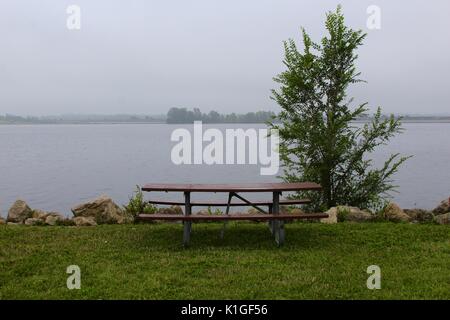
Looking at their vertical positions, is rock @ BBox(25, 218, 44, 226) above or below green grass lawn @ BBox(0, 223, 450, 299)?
below

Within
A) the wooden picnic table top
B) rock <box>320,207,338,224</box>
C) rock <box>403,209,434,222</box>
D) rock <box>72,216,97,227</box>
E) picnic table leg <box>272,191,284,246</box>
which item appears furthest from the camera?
rock <box>403,209,434,222</box>

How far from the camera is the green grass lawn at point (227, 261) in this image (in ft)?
19.8

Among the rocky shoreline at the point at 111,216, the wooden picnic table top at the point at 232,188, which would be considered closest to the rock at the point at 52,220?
the rocky shoreline at the point at 111,216

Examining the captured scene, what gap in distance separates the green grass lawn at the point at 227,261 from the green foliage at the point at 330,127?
2.72 metres

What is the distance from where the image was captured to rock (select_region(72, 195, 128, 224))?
10.8 m

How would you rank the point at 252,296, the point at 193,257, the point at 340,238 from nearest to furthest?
1. the point at 252,296
2. the point at 193,257
3. the point at 340,238

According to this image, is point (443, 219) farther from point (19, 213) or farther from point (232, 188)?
point (19, 213)

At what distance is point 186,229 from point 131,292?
2.36 metres

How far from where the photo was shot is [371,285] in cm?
621

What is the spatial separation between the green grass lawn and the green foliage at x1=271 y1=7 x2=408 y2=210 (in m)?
2.72

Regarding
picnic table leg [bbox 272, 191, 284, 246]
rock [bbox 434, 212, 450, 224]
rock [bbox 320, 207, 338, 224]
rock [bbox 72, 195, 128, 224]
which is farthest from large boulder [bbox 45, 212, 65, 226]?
rock [bbox 434, 212, 450, 224]

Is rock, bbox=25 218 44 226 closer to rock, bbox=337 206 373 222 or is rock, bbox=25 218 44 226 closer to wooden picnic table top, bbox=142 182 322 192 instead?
wooden picnic table top, bbox=142 182 322 192
